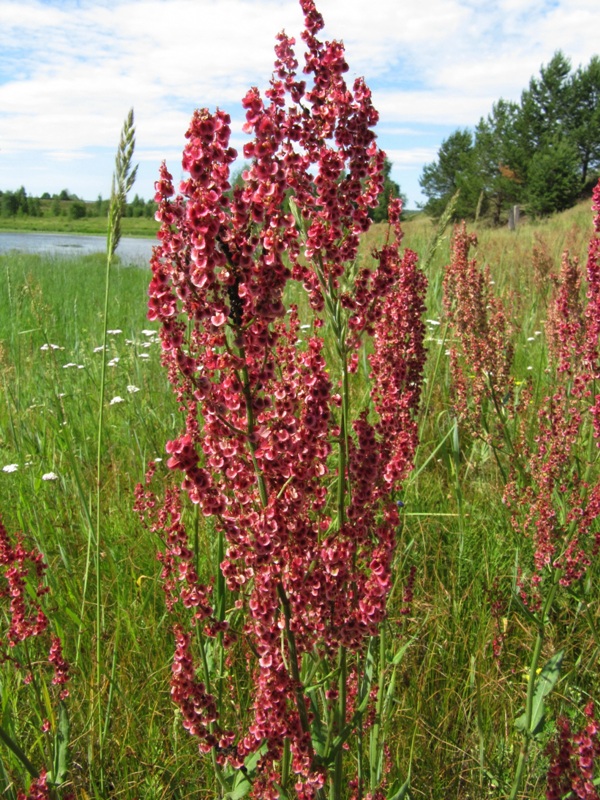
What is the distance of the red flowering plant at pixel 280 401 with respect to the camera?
1.17 meters

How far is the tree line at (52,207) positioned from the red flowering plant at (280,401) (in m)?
90.2

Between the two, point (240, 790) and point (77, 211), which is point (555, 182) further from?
point (77, 211)

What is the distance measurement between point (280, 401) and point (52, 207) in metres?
136

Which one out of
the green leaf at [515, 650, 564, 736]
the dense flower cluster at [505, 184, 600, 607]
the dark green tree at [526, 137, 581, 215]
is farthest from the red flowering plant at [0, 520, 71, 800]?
the dark green tree at [526, 137, 581, 215]

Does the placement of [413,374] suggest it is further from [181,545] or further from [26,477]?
[26,477]

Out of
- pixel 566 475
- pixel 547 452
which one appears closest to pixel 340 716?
pixel 566 475

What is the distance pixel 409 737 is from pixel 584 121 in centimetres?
6289

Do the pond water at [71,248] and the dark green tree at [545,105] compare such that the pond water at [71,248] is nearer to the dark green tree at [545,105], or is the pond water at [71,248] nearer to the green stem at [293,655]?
the green stem at [293,655]

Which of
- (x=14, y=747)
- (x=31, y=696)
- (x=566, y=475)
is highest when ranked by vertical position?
(x=566, y=475)

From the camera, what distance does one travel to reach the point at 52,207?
124 m

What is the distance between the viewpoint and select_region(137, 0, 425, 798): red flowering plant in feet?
3.84

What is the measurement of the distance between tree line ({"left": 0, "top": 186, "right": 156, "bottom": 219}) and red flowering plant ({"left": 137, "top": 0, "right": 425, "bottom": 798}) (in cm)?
9025

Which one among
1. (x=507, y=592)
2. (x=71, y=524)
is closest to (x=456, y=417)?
(x=507, y=592)

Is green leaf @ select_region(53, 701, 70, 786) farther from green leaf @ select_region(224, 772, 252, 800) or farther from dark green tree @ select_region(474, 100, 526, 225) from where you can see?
dark green tree @ select_region(474, 100, 526, 225)
